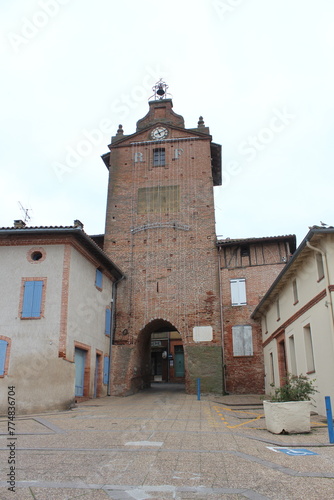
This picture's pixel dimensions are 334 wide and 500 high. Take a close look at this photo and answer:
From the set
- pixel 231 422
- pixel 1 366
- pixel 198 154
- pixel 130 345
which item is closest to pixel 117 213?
pixel 198 154

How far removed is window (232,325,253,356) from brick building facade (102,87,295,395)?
0.05 metres

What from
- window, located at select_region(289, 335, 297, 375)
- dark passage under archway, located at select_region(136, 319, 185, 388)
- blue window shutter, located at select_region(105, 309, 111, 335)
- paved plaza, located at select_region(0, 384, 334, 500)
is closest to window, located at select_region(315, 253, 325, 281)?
paved plaza, located at select_region(0, 384, 334, 500)

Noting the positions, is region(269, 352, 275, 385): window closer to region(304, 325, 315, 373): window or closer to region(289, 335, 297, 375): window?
region(289, 335, 297, 375): window

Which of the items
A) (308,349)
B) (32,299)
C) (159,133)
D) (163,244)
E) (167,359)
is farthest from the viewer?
(167,359)

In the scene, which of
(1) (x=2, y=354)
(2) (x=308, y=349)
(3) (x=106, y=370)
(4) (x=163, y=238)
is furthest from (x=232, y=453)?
(4) (x=163, y=238)

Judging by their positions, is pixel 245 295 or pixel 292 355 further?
pixel 245 295

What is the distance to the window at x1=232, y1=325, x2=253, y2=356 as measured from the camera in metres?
20.7

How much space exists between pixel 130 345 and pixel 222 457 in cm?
1482

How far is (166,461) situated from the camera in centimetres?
602

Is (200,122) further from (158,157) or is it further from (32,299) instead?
(32,299)

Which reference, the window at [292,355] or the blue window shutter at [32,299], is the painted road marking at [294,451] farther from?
the blue window shutter at [32,299]

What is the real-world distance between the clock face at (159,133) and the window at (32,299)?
1355 cm

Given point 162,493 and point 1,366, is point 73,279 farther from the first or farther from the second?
point 162,493

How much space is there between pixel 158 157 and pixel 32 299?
13108 mm
